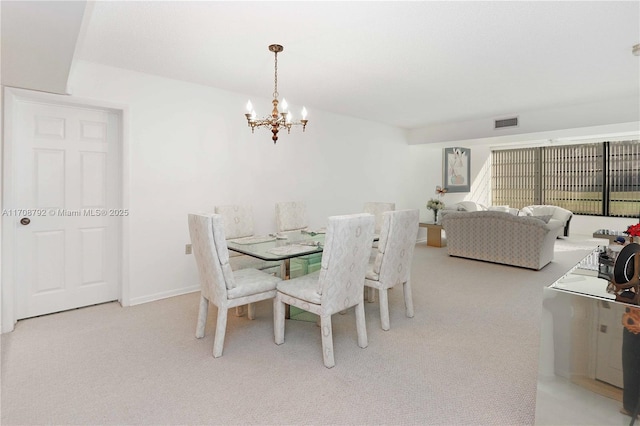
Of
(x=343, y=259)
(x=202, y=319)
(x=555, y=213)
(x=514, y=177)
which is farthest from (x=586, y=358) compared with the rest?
(x=514, y=177)

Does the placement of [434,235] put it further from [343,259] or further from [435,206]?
[343,259]

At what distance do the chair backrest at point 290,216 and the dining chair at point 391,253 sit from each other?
1623 millimetres

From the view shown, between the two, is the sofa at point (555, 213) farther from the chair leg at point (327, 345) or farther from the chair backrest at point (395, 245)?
the chair leg at point (327, 345)

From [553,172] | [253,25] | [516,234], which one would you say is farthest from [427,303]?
[553,172]

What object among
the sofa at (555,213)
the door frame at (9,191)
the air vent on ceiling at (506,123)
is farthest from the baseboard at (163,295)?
the sofa at (555,213)

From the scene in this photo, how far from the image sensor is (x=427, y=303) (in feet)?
11.6

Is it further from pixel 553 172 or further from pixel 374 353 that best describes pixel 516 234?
pixel 553 172

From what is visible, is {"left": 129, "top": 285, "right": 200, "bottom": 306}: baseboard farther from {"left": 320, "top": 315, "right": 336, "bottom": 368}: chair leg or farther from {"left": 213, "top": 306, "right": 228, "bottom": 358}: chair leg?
{"left": 320, "top": 315, "right": 336, "bottom": 368}: chair leg

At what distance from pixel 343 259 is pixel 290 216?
7.33ft

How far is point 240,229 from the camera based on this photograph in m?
3.94

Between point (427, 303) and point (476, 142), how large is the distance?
416 cm

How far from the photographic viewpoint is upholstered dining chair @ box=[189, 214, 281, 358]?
7.60ft

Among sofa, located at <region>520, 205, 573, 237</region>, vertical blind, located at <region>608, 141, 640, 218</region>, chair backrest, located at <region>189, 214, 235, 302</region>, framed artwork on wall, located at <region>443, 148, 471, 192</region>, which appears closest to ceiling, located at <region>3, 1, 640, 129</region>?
chair backrest, located at <region>189, 214, 235, 302</region>

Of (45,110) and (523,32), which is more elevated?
(523,32)
